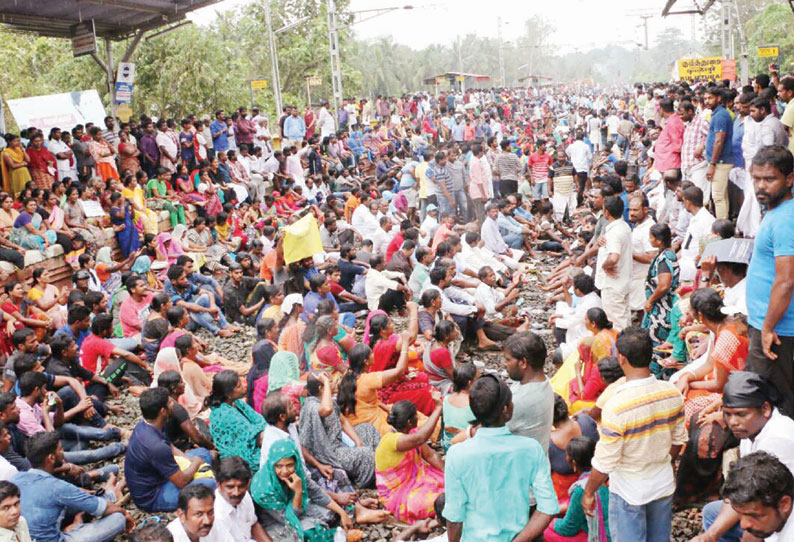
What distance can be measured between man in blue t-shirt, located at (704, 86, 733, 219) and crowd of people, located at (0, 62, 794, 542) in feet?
0.09

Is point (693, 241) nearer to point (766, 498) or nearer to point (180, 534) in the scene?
point (766, 498)

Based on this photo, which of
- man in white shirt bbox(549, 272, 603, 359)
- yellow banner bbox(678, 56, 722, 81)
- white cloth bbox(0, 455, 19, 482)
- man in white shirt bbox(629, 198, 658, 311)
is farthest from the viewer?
yellow banner bbox(678, 56, 722, 81)

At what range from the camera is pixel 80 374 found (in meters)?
7.39

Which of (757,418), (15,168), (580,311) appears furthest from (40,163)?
(757,418)

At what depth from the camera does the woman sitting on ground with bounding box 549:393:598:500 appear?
488 cm

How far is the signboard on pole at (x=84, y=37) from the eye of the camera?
1506 centimetres

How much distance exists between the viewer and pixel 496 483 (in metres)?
3.44

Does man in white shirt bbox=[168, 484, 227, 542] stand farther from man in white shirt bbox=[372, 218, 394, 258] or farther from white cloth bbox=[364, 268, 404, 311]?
man in white shirt bbox=[372, 218, 394, 258]

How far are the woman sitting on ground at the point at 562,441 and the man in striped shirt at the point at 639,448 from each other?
0.85m

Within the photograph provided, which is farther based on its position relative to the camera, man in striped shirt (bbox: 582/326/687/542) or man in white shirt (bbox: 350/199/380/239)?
man in white shirt (bbox: 350/199/380/239)

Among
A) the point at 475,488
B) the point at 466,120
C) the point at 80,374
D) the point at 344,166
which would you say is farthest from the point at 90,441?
the point at 466,120

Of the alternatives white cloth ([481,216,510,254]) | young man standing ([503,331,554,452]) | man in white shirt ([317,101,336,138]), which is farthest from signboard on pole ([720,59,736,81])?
young man standing ([503,331,554,452])

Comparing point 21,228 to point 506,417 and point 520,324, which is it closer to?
point 520,324

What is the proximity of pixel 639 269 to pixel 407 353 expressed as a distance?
297 centimetres
